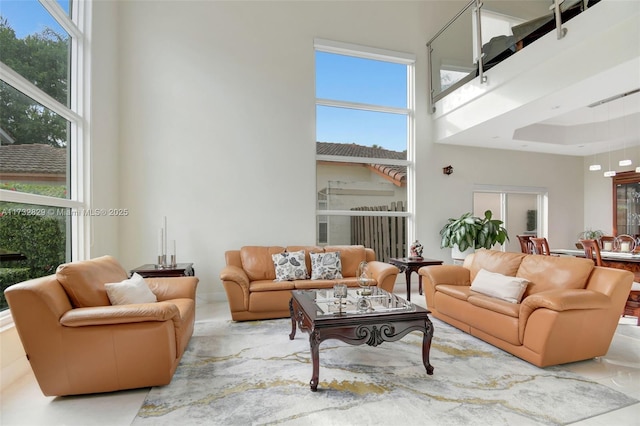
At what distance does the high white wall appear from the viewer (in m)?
4.83

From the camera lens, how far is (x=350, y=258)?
15.6 ft

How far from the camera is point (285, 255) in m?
4.45

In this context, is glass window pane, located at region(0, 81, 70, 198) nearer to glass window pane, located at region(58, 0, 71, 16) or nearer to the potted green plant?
glass window pane, located at region(58, 0, 71, 16)

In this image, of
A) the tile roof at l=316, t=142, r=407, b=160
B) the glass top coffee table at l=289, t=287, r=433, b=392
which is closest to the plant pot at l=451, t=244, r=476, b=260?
the tile roof at l=316, t=142, r=407, b=160

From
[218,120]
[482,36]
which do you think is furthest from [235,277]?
[482,36]

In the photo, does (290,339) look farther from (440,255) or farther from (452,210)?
(452,210)

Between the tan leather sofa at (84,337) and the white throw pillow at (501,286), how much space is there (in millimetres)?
2833

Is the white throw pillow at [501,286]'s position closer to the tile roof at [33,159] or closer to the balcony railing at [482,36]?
the balcony railing at [482,36]

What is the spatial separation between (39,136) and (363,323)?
3459 millimetres

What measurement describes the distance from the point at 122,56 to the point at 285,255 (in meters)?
3.76

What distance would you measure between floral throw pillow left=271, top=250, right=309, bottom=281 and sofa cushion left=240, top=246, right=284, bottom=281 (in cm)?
11

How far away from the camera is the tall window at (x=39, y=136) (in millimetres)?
2666

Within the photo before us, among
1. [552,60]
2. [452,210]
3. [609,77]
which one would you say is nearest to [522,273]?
[609,77]

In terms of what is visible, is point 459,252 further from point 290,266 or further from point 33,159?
point 33,159
